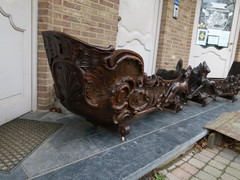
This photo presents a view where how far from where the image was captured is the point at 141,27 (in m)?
3.21

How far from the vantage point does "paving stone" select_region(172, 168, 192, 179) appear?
1482 mm

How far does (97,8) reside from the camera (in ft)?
7.32

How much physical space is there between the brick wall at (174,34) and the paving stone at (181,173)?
230 centimetres

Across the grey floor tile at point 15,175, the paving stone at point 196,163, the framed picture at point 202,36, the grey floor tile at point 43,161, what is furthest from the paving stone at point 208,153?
the framed picture at point 202,36

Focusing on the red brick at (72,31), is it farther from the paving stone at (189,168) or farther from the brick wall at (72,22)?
the paving stone at (189,168)

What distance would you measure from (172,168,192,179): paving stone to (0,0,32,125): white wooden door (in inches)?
61.7

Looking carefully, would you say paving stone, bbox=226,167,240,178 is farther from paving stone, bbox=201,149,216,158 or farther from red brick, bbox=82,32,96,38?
red brick, bbox=82,32,96,38

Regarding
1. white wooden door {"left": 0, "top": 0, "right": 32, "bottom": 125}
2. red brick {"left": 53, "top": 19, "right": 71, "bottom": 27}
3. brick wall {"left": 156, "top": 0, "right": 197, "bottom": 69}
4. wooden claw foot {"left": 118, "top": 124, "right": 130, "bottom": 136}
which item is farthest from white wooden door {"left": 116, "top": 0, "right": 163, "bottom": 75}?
wooden claw foot {"left": 118, "top": 124, "right": 130, "bottom": 136}

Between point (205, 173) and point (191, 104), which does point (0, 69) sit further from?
point (191, 104)

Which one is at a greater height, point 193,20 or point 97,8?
point 193,20

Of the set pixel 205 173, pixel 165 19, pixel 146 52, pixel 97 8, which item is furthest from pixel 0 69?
pixel 165 19

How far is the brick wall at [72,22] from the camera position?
191 centimetres

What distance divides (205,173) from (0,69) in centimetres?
194

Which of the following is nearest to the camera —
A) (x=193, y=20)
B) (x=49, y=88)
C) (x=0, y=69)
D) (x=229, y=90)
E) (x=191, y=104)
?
(x=0, y=69)
